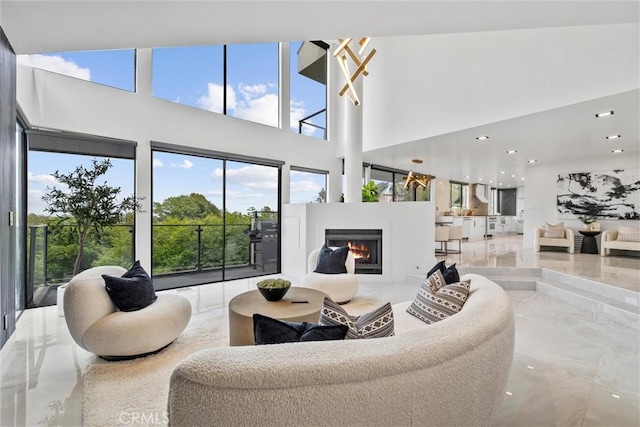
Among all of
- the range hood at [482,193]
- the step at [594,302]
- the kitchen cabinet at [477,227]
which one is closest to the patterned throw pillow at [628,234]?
the step at [594,302]

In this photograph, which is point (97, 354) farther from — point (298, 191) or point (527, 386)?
point (298, 191)

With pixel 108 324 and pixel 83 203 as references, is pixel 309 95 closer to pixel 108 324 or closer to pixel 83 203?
pixel 83 203

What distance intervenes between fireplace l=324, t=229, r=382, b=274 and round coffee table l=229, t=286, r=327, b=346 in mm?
2984

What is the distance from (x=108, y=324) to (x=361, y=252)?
445cm

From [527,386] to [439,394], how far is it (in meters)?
1.84

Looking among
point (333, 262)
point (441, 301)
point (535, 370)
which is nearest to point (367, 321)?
point (441, 301)

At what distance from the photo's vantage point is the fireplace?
608 centimetres

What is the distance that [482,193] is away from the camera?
13.9 m

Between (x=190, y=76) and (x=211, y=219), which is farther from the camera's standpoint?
(x=211, y=219)

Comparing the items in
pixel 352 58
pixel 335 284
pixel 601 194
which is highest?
pixel 352 58

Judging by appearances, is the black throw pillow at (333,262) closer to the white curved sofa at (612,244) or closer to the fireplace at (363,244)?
the fireplace at (363,244)

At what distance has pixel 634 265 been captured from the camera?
20.2ft

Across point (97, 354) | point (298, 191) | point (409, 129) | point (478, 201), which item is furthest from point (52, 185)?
point (478, 201)

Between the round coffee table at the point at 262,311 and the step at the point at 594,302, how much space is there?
11.9ft
